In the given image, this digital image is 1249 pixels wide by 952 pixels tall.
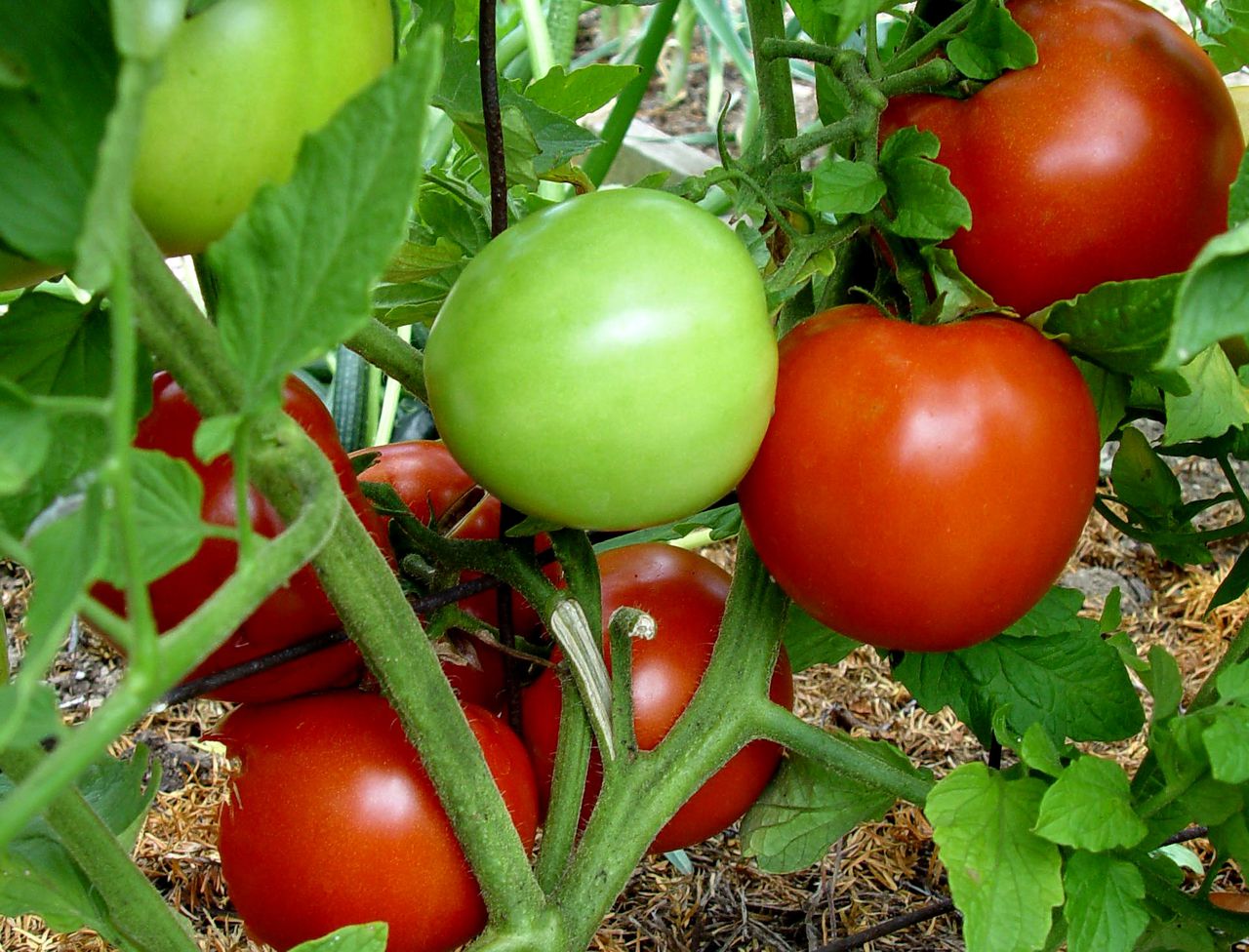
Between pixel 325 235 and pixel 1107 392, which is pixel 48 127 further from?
pixel 1107 392

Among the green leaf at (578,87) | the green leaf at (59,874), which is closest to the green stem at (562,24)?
the green leaf at (578,87)

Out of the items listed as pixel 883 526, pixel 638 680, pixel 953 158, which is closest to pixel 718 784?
pixel 638 680

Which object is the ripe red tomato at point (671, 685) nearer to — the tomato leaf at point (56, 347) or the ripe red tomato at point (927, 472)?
the ripe red tomato at point (927, 472)

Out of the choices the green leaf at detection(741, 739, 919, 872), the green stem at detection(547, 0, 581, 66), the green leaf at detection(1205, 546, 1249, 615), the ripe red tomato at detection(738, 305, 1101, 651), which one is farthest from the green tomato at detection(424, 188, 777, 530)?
the green stem at detection(547, 0, 581, 66)

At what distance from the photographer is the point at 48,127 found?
1.06ft

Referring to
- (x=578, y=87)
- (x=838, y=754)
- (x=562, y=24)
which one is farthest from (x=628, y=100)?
(x=838, y=754)

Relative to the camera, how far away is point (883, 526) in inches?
21.0

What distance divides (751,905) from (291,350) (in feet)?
2.47

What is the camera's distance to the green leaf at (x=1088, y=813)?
505 millimetres

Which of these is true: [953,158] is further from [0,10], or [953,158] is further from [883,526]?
[0,10]

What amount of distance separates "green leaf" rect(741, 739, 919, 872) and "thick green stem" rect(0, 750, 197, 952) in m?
0.34

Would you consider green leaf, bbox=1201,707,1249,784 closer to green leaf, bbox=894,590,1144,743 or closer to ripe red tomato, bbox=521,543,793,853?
green leaf, bbox=894,590,1144,743

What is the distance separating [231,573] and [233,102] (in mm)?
A: 262

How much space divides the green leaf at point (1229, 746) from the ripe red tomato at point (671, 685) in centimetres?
28
